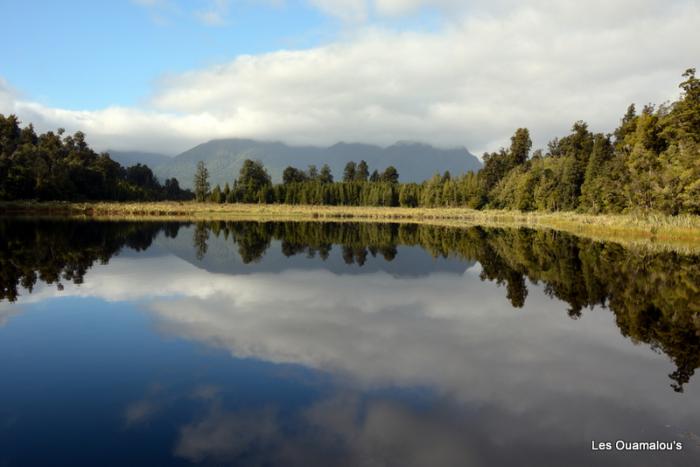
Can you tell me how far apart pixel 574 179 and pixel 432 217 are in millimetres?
25263

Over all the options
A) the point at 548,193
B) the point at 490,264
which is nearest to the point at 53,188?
the point at 490,264

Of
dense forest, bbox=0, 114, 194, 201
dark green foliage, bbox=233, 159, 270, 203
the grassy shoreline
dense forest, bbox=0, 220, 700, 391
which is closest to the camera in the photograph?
dense forest, bbox=0, 220, 700, 391

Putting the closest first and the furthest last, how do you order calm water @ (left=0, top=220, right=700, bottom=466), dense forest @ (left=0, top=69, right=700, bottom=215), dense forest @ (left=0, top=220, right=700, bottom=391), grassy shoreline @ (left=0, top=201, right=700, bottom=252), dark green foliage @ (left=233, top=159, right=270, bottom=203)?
calm water @ (left=0, top=220, right=700, bottom=466)
dense forest @ (left=0, top=220, right=700, bottom=391)
grassy shoreline @ (left=0, top=201, right=700, bottom=252)
dense forest @ (left=0, top=69, right=700, bottom=215)
dark green foliage @ (left=233, top=159, right=270, bottom=203)

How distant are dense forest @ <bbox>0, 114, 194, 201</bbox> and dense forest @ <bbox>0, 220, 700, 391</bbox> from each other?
157 ft

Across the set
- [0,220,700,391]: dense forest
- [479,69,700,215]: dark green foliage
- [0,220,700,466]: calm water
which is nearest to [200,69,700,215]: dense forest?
[479,69,700,215]: dark green foliage

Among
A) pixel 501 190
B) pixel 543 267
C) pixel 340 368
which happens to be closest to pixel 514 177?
pixel 501 190

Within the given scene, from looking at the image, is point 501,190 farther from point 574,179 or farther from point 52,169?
point 52,169

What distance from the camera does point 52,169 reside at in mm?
80562

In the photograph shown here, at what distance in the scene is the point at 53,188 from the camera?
256 ft

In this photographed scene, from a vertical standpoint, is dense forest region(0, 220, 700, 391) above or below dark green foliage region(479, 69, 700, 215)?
below

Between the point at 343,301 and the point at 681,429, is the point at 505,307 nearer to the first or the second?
the point at 343,301

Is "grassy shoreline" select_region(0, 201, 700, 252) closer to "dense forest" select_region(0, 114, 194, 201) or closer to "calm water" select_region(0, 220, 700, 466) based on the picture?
"dense forest" select_region(0, 114, 194, 201)

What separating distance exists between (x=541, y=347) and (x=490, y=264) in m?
14.6

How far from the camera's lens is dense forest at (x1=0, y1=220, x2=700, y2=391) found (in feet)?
43.0
